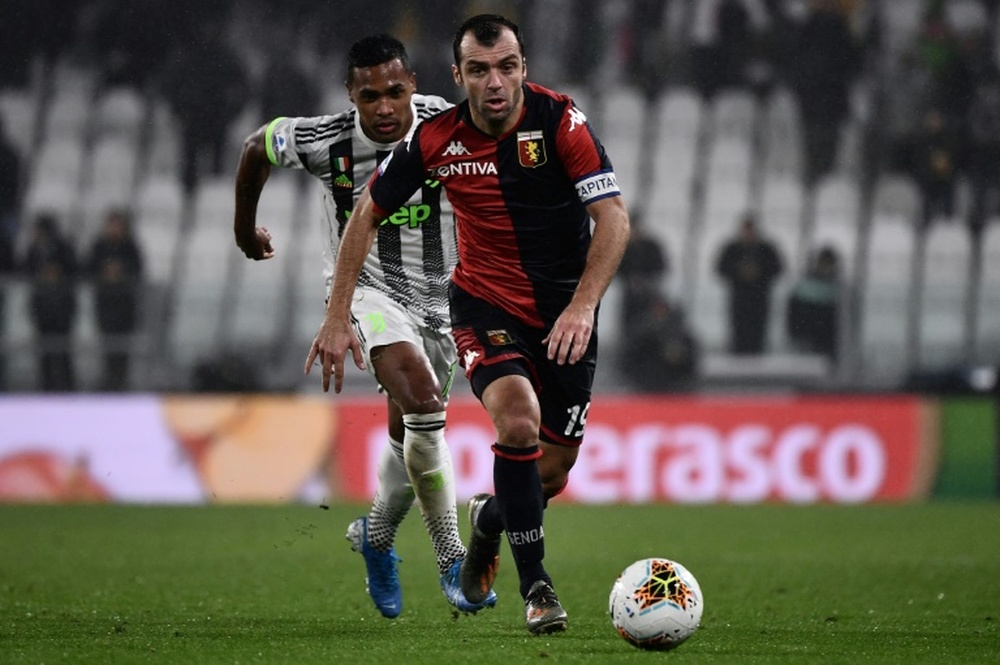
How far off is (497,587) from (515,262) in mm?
2187

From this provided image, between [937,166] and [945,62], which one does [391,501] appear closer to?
[937,166]

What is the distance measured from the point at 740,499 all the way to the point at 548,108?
8.07m

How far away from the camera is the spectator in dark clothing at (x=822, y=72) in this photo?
57.8 ft

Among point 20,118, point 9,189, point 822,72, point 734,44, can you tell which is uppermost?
point 734,44

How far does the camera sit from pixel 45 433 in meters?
13.2

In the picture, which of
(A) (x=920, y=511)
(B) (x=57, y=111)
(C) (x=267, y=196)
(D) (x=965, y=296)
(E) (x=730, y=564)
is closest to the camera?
(E) (x=730, y=564)

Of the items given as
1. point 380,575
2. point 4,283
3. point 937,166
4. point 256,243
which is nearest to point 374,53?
point 256,243

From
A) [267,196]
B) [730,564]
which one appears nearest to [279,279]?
[267,196]

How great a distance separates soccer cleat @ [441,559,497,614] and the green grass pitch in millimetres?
68

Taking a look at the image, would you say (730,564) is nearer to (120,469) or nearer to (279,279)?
(120,469)

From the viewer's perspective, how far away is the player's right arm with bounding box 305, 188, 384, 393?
214 inches

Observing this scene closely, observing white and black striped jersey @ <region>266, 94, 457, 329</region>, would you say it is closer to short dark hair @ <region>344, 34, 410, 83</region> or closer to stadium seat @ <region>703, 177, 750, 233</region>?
short dark hair @ <region>344, 34, 410, 83</region>

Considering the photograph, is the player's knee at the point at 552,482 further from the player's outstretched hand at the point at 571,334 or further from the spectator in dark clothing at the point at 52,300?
the spectator in dark clothing at the point at 52,300

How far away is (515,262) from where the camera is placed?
564 centimetres
